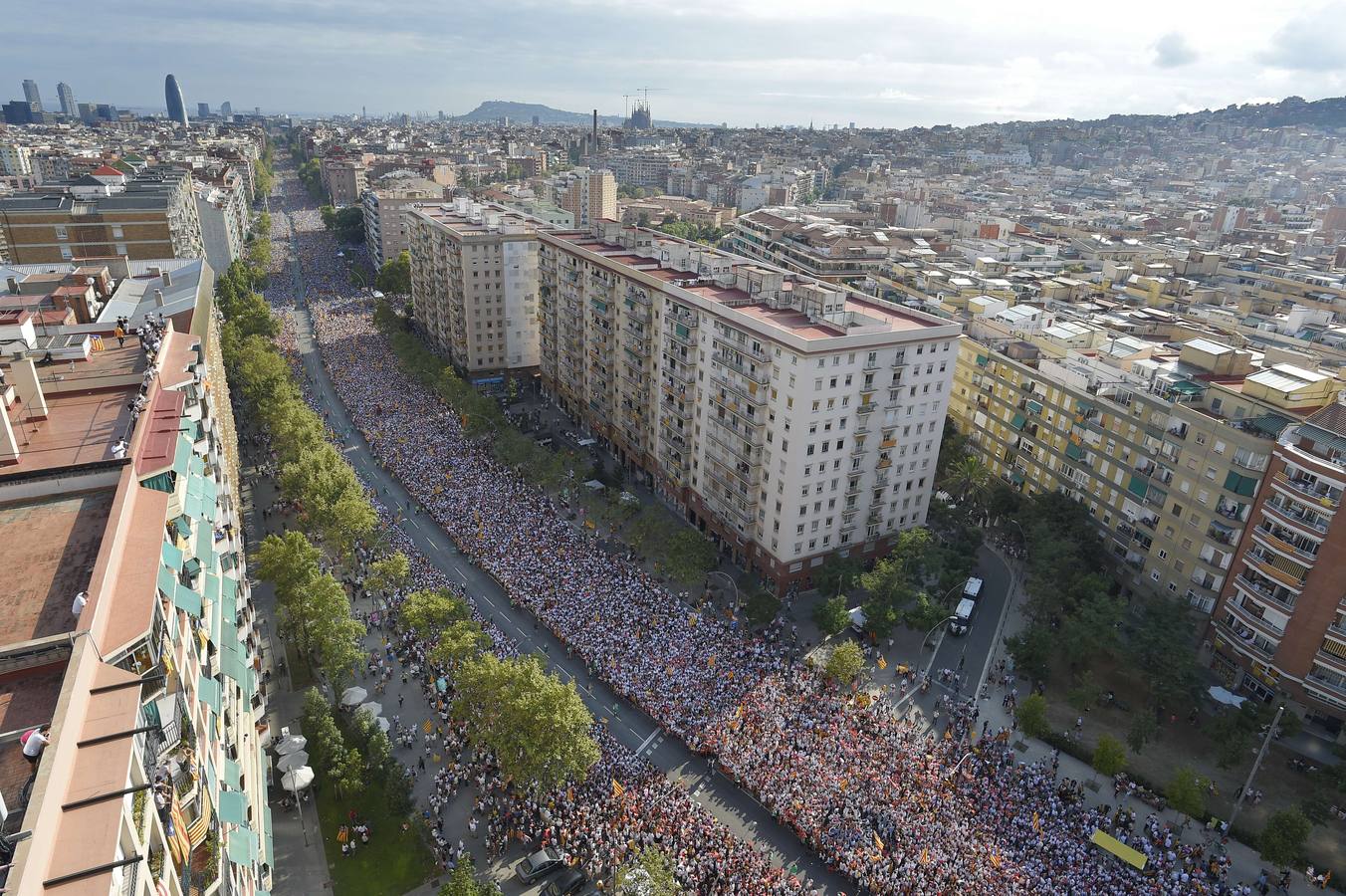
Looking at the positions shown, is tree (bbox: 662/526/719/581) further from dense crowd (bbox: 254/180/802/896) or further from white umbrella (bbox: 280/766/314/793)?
white umbrella (bbox: 280/766/314/793)

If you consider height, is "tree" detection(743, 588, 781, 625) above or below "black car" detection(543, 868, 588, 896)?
above

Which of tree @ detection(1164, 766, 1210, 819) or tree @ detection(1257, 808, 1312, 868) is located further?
tree @ detection(1164, 766, 1210, 819)

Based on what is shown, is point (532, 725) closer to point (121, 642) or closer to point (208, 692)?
point (208, 692)

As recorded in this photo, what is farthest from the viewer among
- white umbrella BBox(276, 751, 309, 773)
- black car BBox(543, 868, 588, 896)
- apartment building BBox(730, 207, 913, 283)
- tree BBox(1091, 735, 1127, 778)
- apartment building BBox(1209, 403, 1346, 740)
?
apartment building BBox(730, 207, 913, 283)

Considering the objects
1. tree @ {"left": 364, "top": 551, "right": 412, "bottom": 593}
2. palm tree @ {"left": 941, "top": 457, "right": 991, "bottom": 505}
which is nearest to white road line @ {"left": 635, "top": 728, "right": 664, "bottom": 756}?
tree @ {"left": 364, "top": 551, "right": 412, "bottom": 593}

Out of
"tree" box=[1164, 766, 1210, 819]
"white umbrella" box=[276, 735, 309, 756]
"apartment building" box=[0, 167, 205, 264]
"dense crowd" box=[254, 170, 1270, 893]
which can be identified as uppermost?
"apartment building" box=[0, 167, 205, 264]

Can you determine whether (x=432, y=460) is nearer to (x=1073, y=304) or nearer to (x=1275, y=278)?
(x=1073, y=304)

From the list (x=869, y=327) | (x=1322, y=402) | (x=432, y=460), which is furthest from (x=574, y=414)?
(x=1322, y=402)

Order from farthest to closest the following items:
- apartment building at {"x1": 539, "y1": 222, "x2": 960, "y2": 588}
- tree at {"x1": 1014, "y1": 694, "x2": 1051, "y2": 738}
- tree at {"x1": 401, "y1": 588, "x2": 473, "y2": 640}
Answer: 1. apartment building at {"x1": 539, "y1": 222, "x2": 960, "y2": 588}
2. tree at {"x1": 401, "y1": 588, "x2": 473, "y2": 640}
3. tree at {"x1": 1014, "y1": 694, "x2": 1051, "y2": 738}
